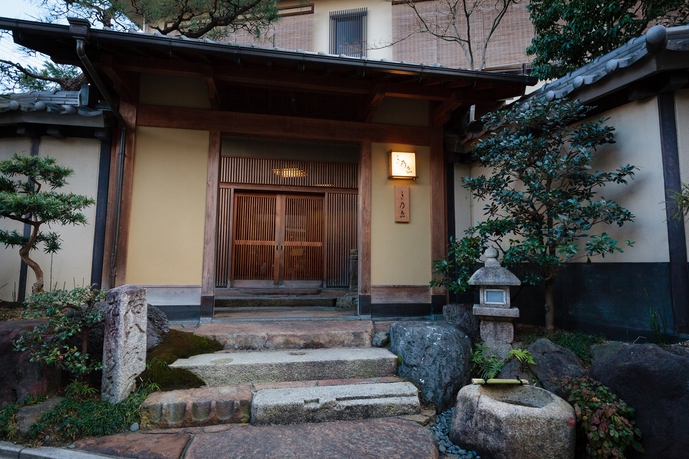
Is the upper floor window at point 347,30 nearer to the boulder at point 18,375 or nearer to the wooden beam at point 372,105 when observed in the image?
the wooden beam at point 372,105

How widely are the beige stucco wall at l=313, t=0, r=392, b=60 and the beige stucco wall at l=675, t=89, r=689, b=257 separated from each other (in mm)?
9153

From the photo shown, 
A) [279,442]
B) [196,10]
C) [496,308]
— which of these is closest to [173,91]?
[196,10]

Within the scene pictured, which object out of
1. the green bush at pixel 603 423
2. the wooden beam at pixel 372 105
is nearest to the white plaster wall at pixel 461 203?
the wooden beam at pixel 372 105

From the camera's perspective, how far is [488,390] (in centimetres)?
384

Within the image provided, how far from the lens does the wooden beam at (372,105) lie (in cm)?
621

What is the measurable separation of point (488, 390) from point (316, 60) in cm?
483

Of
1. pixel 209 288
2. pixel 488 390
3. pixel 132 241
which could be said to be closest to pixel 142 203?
pixel 132 241

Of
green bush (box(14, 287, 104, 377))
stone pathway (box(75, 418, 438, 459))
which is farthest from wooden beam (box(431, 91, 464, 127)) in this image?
green bush (box(14, 287, 104, 377))

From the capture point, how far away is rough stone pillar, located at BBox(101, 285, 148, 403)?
393cm

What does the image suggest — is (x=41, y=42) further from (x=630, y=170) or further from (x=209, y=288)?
(x=630, y=170)

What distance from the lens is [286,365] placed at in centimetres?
462

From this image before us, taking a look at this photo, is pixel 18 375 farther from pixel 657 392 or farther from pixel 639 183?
pixel 639 183

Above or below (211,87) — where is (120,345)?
below

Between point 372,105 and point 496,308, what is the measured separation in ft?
12.7
